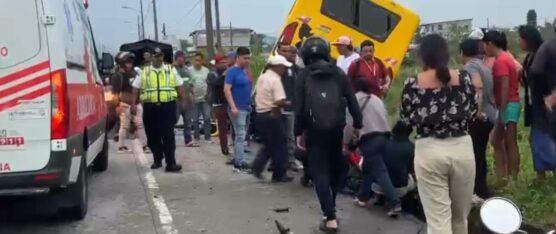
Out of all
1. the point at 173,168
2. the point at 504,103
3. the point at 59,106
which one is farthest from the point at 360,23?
the point at 59,106

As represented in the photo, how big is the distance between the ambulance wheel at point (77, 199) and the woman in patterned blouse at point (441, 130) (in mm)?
3484

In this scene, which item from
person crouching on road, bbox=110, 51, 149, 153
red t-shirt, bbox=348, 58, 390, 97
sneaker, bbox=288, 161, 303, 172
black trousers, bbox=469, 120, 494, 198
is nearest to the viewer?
black trousers, bbox=469, 120, 494, 198

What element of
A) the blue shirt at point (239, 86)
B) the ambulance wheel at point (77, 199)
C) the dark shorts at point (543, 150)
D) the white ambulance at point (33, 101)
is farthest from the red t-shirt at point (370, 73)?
the white ambulance at point (33, 101)

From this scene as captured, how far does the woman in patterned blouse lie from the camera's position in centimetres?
526

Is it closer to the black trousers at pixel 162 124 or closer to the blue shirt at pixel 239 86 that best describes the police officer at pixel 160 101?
the black trousers at pixel 162 124

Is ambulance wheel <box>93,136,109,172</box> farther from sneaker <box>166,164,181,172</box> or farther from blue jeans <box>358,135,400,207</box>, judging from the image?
blue jeans <box>358,135,400,207</box>

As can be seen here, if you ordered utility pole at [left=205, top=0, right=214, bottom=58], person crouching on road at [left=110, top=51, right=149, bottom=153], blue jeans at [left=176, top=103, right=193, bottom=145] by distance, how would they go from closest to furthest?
person crouching on road at [left=110, top=51, right=149, bottom=153]
blue jeans at [left=176, top=103, right=193, bottom=145]
utility pole at [left=205, top=0, right=214, bottom=58]

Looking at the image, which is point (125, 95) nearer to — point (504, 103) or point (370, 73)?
point (370, 73)

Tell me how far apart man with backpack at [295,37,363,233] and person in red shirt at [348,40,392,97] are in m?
0.87

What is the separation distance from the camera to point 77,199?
7527 mm

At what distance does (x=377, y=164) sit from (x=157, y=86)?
4026 mm

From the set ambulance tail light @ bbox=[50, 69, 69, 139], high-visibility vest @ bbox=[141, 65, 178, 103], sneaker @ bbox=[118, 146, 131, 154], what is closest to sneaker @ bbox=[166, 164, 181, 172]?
high-visibility vest @ bbox=[141, 65, 178, 103]

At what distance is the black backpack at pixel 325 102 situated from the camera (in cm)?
688

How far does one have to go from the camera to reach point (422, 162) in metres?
5.32
